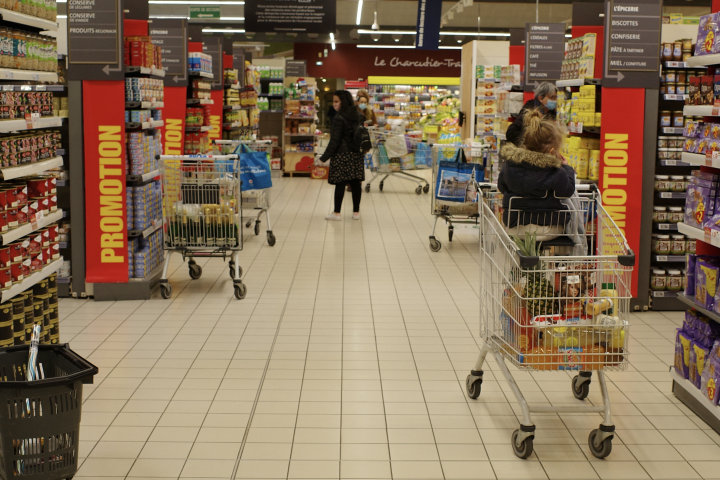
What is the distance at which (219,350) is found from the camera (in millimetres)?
4945

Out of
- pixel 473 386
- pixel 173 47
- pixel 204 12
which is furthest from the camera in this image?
pixel 204 12

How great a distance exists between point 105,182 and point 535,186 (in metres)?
3.66

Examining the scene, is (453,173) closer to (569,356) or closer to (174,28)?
(174,28)

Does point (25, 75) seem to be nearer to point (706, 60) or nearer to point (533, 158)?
point (533, 158)

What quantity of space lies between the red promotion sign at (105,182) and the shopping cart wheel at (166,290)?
0.31 m

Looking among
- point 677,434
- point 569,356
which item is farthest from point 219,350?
point 677,434

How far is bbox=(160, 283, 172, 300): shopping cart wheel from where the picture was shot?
620cm

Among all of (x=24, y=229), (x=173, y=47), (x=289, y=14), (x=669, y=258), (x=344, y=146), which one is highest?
(x=289, y=14)

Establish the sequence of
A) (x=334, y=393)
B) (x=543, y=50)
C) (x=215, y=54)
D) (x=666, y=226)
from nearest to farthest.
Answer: (x=334, y=393)
(x=666, y=226)
(x=543, y=50)
(x=215, y=54)

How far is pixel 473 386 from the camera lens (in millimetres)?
4105

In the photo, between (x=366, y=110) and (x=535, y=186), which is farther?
(x=366, y=110)

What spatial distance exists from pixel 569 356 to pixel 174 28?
6790 millimetres

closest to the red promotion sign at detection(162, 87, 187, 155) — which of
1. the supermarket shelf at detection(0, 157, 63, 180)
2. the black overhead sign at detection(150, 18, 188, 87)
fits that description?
the black overhead sign at detection(150, 18, 188, 87)

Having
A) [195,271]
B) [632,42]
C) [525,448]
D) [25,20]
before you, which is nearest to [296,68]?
[195,271]
